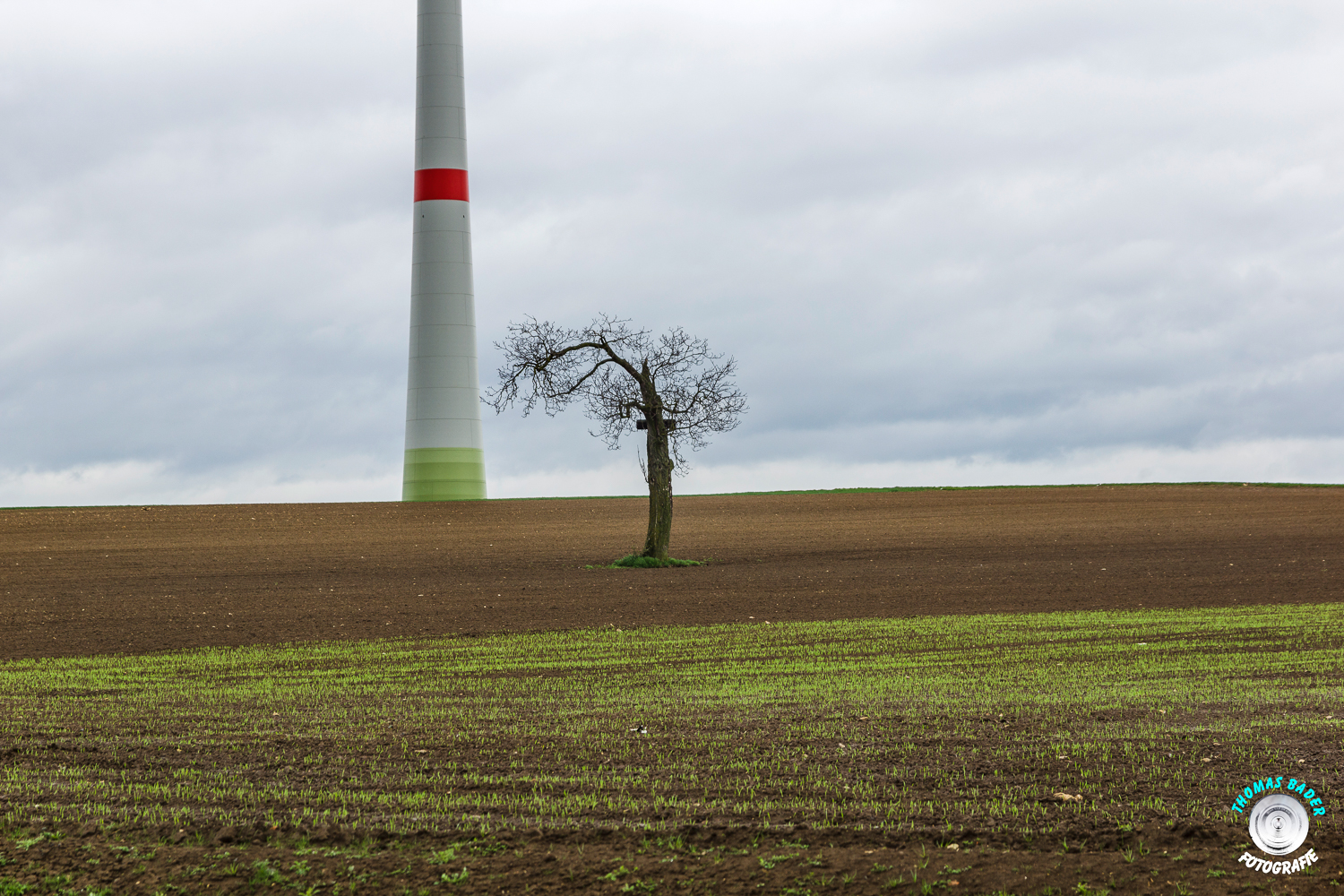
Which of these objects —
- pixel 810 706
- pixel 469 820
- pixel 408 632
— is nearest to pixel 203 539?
pixel 408 632

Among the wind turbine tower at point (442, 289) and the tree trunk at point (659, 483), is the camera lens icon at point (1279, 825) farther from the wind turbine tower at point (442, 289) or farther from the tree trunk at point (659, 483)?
the wind turbine tower at point (442, 289)

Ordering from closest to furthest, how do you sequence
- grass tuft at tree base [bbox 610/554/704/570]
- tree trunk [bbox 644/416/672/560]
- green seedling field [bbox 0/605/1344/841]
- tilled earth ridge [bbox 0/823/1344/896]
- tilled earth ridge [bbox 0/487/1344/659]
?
tilled earth ridge [bbox 0/823/1344/896], green seedling field [bbox 0/605/1344/841], tilled earth ridge [bbox 0/487/1344/659], grass tuft at tree base [bbox 610/554/704/570], tree trunk [bbox 644/416/672/560]

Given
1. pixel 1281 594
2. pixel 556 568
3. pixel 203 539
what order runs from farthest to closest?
pixel 203 539 < pixel 556 568 < pixel 1281 594

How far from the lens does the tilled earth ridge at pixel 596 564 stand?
1966cm

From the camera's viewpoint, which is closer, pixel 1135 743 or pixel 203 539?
pixel 1135 743

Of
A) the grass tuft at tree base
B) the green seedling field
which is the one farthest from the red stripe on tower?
the green seedling field

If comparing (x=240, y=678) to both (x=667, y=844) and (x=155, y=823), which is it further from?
(x=667, y=844)

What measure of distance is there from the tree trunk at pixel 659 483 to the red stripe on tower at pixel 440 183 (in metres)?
18.4

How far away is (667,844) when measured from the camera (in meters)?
6.33

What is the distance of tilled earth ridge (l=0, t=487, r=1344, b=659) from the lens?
19.7 meters

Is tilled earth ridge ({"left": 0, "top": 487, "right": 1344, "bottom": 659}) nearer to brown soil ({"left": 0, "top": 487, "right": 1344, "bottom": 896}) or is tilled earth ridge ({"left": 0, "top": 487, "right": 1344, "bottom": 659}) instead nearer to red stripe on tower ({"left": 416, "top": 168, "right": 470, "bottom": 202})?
brown soil ({"left": 0, "top": 487, "right": 1344, "bottom": 896})

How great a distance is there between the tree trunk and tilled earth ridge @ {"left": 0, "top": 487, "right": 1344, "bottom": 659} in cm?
154

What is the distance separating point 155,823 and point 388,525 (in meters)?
35.9

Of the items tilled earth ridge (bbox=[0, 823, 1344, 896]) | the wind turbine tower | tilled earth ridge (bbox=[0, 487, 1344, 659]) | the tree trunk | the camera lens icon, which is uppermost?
the wind turbine tower
